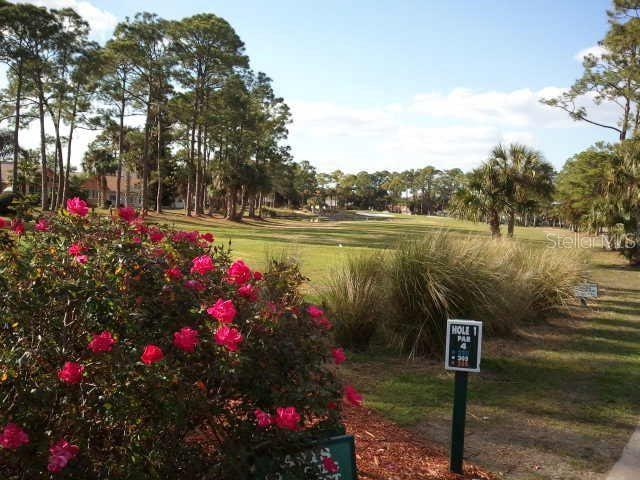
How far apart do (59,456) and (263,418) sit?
31.1 inches

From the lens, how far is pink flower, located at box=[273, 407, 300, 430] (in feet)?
7.70

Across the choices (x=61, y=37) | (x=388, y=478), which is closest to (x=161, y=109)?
(x=61, y=37)

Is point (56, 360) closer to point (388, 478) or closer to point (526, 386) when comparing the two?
point (388, 478)

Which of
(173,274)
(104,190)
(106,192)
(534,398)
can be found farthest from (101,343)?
(106,192)

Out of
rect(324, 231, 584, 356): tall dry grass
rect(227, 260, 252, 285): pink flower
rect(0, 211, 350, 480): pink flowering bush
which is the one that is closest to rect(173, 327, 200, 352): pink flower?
rect(0, 211, 350, 480): pink flowering bush

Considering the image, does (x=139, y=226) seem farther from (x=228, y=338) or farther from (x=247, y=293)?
(x=228, y=338)

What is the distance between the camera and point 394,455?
4.28m

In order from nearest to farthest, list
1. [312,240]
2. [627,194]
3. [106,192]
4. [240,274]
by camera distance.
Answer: [240,274] < [627,194] < [312,240] < [106,192]

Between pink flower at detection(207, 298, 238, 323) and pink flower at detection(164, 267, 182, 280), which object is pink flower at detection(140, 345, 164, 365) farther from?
pink flower at detection(164, 267, 182, 280)

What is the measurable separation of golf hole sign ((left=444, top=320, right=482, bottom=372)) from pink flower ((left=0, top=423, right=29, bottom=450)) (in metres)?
2.80

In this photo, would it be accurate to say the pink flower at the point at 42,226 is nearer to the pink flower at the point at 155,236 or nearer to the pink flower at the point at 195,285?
the pink flower at the point at 155,236

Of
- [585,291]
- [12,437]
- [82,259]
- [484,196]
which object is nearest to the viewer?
[12,437]

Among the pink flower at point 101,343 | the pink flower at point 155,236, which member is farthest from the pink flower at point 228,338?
the pink flower at point 155,236

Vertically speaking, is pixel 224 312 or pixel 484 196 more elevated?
pixel 484 196
